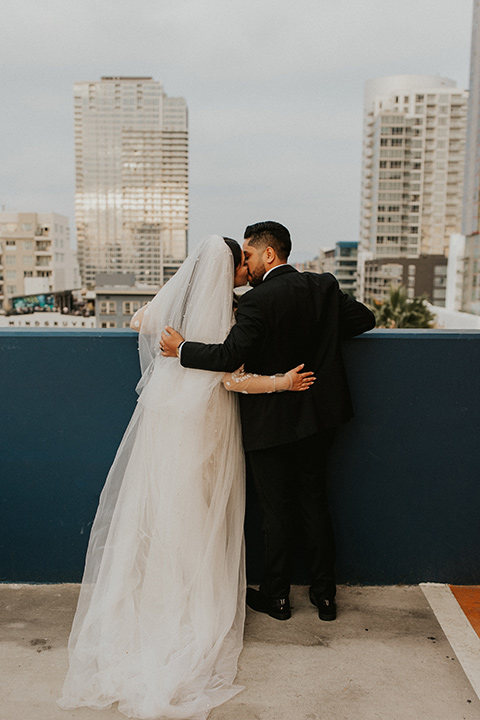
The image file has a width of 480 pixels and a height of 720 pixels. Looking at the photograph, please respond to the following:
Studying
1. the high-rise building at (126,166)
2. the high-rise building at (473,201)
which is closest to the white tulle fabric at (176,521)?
the high-rise building at (473,201)

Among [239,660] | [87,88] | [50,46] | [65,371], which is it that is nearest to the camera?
[239,660]

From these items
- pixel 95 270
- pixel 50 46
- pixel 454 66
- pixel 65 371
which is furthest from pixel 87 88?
pixel 65 371

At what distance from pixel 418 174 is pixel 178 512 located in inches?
4818

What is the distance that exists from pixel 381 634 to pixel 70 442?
148 centimetres

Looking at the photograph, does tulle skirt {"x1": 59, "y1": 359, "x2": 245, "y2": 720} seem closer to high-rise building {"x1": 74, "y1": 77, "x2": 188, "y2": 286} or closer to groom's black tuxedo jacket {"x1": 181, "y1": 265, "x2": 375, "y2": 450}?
groom's black tuxedo jacket {"x1": 181, "y1": 265, "x2": 375, "y2": 450}

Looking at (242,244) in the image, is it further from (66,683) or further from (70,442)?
(66,683)

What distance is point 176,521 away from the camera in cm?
218

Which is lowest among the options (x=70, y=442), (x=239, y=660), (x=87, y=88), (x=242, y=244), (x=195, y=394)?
(x=239, y=660)

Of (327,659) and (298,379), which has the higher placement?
(298,379)

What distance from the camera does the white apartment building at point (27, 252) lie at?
106 metres

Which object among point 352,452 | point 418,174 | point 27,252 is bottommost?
point 352,452

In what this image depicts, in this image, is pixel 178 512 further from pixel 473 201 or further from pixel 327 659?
pixel 473 201

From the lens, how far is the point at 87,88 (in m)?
140

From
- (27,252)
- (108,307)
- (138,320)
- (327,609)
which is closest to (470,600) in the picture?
(327,609)
